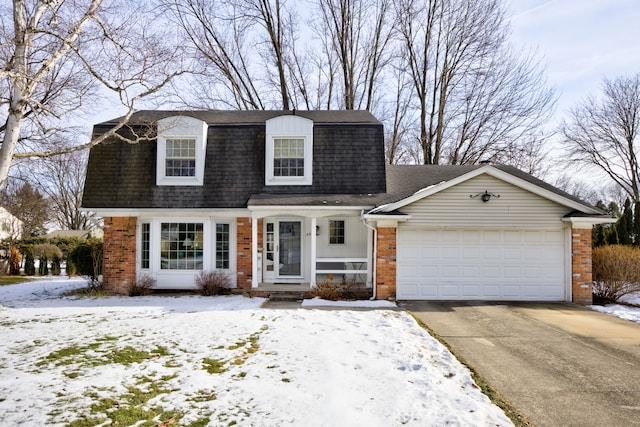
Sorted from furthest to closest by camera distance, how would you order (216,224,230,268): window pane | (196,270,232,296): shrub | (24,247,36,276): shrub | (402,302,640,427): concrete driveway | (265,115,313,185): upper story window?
(24,247,36,276): shrub
(265,115,313,185): upper story window
(216,224,230,268): window pane
(196,270,232,296): shrub
(402,302,640,427): concrete driveway

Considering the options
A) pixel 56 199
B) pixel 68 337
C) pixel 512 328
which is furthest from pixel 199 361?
pixel 56 199

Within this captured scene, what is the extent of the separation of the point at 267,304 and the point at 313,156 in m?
5.10

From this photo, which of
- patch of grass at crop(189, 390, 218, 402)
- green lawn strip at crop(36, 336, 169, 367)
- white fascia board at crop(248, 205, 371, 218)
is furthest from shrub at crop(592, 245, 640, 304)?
green lawn strip at crop(36, 336, 169, 367)

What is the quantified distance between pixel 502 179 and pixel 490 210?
90 cm

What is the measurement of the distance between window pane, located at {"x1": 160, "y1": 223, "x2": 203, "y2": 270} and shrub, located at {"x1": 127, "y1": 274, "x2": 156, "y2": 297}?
52cm

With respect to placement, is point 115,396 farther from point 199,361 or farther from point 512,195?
point 512,195

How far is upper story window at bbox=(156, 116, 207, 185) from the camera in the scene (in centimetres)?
1220

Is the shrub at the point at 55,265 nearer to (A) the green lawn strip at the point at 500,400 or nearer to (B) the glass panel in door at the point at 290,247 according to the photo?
(B) the glass panel in door at the point at 290,247

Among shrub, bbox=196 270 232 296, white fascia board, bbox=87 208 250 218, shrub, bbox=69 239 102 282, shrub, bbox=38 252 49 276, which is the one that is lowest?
shrub, bbox=38 252 49 276

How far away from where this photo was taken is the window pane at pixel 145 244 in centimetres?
1197

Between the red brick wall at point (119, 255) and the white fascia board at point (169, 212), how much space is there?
0.22 meters

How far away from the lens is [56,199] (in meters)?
39.6

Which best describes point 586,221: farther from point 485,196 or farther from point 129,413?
point 129,413

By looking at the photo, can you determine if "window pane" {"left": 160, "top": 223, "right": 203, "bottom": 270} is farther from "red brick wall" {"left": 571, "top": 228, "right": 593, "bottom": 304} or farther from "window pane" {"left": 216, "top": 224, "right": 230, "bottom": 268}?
"red brick wall" {"left": 571, "top": 228, "right": 593, "bottom": 304}
